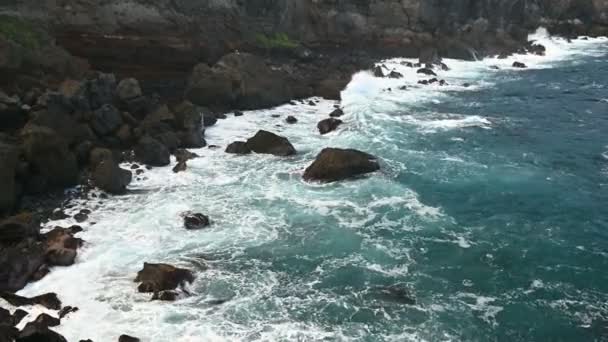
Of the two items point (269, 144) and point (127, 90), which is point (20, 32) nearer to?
point (127, 90)

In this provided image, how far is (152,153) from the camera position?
29.3m

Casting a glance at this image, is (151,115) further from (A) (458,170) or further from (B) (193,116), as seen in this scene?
(A) (458,170)

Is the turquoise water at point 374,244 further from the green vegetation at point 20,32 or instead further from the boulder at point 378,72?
the boulder at point 378,72

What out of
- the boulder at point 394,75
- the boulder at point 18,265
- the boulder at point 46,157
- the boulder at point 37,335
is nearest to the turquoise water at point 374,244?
the boulder at point 18,265

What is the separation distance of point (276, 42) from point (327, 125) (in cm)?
2056

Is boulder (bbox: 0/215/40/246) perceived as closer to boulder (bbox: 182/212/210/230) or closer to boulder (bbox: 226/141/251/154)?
boulder (bbox: 182/212/210/230)

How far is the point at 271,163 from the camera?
30.8m

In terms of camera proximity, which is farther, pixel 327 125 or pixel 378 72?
pixel 378 72

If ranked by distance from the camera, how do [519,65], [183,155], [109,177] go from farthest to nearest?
[519,65] < [183,155] < [109,177]

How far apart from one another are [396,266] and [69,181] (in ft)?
50.7

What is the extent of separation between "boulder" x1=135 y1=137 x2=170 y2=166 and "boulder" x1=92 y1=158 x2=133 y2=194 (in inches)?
118

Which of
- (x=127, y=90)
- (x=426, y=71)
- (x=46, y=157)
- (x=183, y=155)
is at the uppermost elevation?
(x=127, y=90)

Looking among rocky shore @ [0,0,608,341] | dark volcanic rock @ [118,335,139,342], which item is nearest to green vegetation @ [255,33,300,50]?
rocky shore @ [0,0,608,341]

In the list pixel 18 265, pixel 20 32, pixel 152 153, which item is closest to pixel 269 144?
pixel 152 153
